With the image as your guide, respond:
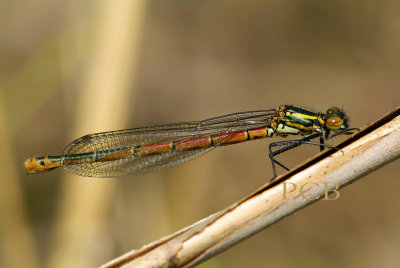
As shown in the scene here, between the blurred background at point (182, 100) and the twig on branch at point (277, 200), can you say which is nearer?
the twig on branch at point (277, 200)

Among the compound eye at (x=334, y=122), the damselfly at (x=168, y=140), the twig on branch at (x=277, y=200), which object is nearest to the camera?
the twig on branch at (x=277, y=200)

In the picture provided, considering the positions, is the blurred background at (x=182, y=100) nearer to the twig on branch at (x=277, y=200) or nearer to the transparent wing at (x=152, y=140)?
the transparent wing at (x=152, y=140)

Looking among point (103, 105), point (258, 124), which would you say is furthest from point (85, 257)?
point (258, 124)

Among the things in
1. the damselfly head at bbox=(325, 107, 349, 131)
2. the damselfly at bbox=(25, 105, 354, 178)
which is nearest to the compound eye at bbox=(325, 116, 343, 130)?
the damselfly head at bbox=(325, 107, 349, 131)

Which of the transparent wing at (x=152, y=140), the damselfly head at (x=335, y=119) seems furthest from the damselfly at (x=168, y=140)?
the damselfly head at (x=335, y=119)

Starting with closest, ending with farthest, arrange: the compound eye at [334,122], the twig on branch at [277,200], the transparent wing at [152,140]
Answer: the twig on branch at [277,200]
the compound eye at [334,122]
the transparent wing at [152,140]

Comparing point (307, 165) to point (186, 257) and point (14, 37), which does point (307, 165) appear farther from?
point (14, 37)

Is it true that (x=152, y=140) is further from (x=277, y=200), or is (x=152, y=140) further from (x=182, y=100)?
(x=277, y=200)
